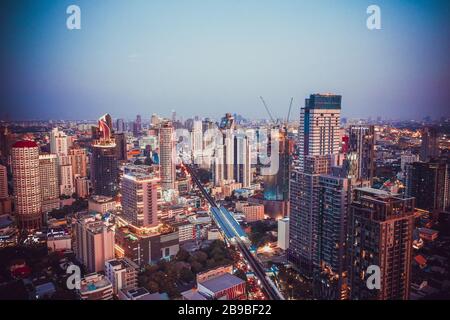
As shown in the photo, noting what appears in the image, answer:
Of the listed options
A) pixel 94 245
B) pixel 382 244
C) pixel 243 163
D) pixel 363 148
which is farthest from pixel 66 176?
pixel 382 244

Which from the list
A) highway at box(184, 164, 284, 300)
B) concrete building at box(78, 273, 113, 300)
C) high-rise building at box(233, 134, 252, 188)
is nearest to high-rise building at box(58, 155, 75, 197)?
highway at box(184, 164, 284, 300)

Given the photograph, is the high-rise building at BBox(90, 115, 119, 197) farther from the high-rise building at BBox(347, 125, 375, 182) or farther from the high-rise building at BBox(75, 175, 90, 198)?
the high-rise building at BBox(347, 125, 375, 182)

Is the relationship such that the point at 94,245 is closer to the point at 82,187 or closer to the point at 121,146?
the point at 82,187

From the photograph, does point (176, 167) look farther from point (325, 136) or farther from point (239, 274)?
point (239, 274)

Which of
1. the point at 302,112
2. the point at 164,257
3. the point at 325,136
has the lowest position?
the point at 164,257

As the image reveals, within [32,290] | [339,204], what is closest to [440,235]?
[339,204]
